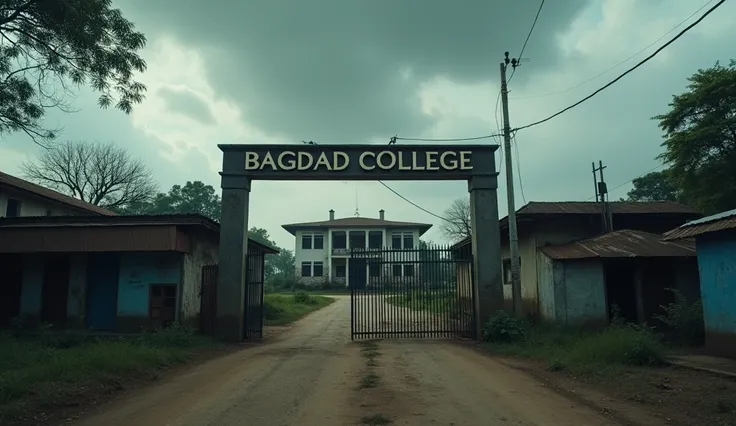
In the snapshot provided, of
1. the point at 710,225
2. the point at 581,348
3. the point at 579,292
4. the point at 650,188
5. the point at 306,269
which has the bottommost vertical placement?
the point at 581,348

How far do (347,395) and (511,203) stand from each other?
30.5 feet

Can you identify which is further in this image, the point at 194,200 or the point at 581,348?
the point at 194,200

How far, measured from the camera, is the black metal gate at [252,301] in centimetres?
1605

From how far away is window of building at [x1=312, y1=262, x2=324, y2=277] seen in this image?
58.4 metres

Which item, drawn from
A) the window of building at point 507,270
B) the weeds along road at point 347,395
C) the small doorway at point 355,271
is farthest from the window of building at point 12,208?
the window of building at point 507,270

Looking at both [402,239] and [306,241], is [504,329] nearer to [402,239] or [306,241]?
[402,239]

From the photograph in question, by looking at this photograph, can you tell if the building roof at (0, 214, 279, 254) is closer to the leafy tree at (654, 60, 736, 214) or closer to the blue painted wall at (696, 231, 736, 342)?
the blue painted wall at (696, 231, 736, 342)

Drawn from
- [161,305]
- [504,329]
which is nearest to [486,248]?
[504,329]

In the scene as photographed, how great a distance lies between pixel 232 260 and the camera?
15.4m

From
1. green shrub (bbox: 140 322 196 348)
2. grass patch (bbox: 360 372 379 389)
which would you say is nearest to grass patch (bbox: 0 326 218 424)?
green shrub (bbox: 140 322 196 348)

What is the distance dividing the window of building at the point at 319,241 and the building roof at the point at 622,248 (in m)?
44.0

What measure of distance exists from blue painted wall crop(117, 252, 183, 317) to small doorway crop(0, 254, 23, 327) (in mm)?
4044

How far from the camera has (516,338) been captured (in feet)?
46.5

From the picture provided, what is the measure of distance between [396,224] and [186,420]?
51.2 metres
